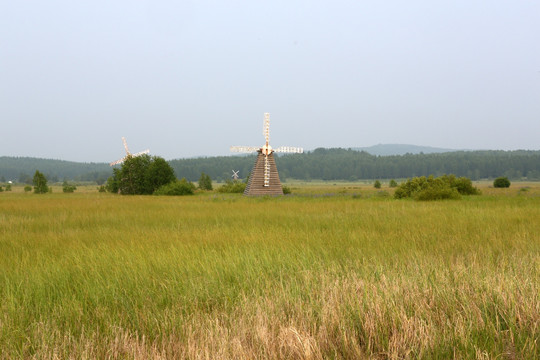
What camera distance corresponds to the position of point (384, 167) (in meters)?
161

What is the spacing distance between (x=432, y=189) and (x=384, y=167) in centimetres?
14150

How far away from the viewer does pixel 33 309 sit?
465 cm

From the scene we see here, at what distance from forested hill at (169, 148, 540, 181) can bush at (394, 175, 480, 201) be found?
104912mm

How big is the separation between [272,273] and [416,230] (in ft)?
18.4

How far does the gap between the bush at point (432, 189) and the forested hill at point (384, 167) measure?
104912 mm

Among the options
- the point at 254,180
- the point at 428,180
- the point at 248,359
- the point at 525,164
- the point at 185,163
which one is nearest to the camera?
the point at 248,359

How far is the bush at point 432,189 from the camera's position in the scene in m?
24.4

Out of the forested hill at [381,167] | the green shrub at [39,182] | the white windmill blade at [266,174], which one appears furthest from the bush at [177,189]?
the forested hill at [381,167]

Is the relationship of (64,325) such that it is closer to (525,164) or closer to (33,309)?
(33,309)

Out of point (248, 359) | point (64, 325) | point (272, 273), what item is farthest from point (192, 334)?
point (272, 273)

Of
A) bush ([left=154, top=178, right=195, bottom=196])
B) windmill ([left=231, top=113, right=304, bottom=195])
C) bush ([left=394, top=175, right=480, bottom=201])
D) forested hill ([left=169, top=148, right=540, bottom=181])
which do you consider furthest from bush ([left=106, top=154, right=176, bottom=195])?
forested hill ([left=169, top=148, right=540, bottom=181])

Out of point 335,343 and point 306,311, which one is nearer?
point 335,343

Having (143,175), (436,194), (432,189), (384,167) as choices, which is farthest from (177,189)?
(384,167)

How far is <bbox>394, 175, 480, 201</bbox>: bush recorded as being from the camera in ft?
80.2
